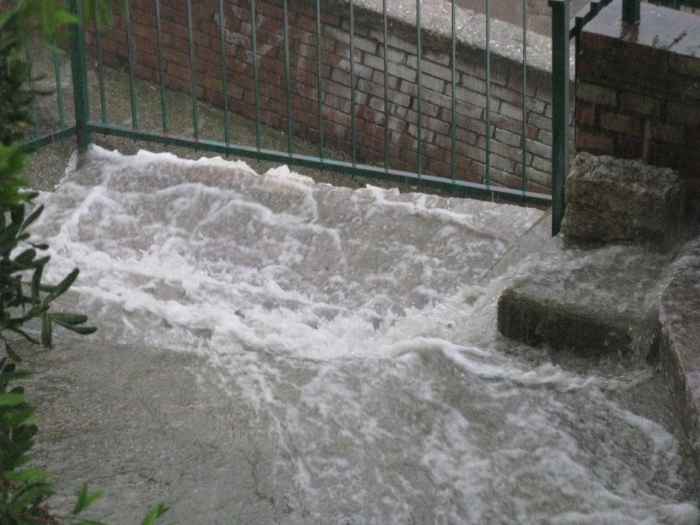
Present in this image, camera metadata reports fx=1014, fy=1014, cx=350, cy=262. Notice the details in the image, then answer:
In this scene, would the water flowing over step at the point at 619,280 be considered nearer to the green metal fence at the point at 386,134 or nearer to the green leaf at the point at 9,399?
the green metal fence at the point at 386,134

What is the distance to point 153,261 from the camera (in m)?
4.46

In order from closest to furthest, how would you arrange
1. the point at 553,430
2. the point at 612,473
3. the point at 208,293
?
the point at 612,473 → the point at 553,430 → the point at 208,293

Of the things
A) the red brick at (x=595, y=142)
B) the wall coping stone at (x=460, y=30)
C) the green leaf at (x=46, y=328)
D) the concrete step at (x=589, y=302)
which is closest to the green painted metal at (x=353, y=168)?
the red brick at (x=595, y=142)

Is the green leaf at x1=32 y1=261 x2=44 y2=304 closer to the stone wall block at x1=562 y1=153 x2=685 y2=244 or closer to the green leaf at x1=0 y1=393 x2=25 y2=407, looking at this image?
the green leaf at x1=0 y1=393 x2=25 y2=407

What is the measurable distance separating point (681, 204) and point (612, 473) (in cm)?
119

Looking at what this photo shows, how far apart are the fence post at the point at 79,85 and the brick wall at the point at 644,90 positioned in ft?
8.60

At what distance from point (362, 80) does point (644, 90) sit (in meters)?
4.56

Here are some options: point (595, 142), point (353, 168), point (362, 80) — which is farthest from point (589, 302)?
point (362, 80)

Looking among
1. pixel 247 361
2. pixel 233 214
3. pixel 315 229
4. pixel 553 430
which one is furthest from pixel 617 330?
pixel 233 214

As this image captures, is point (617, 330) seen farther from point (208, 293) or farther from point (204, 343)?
point (208, 293)

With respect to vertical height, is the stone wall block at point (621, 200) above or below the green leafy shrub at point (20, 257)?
below

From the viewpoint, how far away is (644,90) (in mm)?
3387

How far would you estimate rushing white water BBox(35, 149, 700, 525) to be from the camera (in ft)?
8.36

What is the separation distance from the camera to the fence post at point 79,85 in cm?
507
